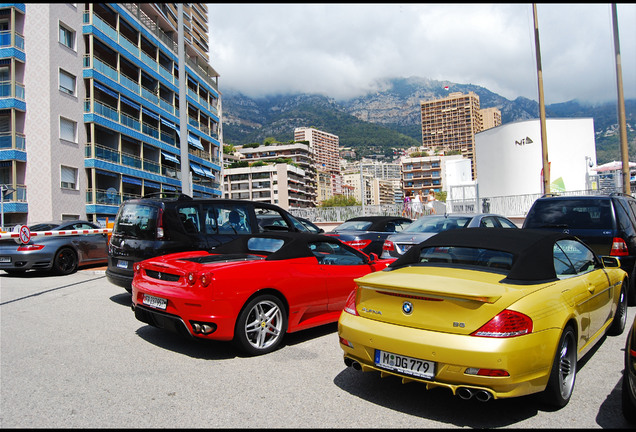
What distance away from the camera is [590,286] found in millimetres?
4312

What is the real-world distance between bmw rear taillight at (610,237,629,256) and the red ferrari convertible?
4221mm

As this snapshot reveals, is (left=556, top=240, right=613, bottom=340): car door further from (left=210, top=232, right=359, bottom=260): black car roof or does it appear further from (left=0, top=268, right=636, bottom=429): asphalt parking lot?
(left=210, top=232, right=359, bottom=260): black car roof

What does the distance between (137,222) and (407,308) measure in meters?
5.52

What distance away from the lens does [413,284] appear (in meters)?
3.63

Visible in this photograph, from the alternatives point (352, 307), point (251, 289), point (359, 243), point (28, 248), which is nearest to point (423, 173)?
point (359, 243)

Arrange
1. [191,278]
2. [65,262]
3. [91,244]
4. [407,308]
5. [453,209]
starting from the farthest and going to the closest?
[453,209]
[91,244]
[65,262]
[191,278]
[407,308]

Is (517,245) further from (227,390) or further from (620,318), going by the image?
(227,390)

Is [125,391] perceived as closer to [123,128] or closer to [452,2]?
[452,2]

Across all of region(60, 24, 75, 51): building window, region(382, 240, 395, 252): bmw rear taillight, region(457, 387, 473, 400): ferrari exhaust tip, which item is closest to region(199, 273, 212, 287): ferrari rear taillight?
region(457, 387, 473, 400): ferrari exhaust tip

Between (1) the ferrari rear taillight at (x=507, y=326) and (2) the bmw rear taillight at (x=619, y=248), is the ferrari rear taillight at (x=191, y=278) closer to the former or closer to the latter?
(1) the ferrari rear taillight at (x=507, y=326)

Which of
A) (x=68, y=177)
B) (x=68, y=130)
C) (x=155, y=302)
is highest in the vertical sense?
(x=68, y=130)

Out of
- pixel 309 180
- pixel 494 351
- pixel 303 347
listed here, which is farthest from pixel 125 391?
pixel 309 180

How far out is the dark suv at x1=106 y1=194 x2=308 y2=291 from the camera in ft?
23.7

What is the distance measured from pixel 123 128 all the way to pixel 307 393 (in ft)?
126
